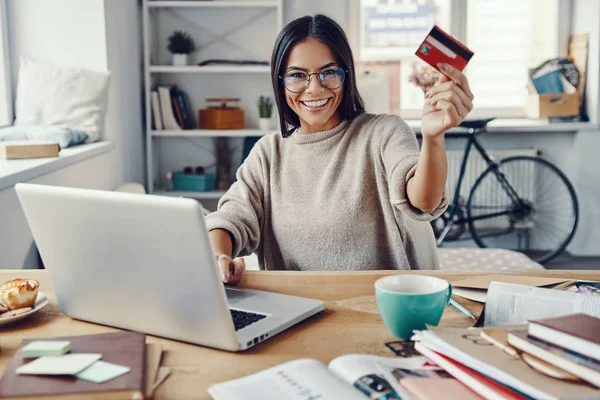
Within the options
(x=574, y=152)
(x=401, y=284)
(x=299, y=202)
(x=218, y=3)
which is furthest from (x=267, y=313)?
(x=574, y=152)

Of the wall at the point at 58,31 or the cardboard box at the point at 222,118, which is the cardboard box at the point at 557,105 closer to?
the cardboard box at the point at 222,118

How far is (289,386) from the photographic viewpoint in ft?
2.45

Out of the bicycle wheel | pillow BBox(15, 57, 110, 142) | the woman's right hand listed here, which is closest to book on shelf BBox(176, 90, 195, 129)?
pillow BBox(15, 57, 110, 142)

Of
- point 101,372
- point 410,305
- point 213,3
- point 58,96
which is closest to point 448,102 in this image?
point 410,305

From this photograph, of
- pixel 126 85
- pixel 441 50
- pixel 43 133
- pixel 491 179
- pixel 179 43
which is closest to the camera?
pixel 441 50

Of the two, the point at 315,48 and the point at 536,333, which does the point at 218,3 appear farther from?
the point at 536,333

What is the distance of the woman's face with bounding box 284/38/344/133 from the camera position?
1.54 meters

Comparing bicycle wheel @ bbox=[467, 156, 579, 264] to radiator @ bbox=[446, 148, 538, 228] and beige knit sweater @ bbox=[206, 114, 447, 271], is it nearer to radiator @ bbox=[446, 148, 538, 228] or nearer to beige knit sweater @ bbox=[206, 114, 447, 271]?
radiator @ bbox=[446, 148, 538, 228]

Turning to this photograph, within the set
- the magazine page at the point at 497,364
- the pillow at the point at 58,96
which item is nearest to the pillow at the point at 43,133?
the pillow at the point at 58,96

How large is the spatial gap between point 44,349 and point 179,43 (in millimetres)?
3501

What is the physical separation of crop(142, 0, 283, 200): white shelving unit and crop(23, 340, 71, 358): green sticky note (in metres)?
3.26

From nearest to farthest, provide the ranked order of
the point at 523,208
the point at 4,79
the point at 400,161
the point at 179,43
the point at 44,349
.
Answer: the point at 44,349 → the point at 400,161 → the point at 4,79 → the point at 179,43 → the point at 523,208

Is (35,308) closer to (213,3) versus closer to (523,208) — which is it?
(213,3)

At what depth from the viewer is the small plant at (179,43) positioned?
4086 millimetres
